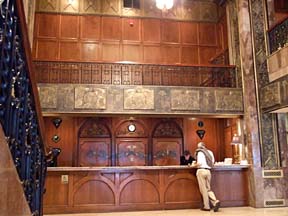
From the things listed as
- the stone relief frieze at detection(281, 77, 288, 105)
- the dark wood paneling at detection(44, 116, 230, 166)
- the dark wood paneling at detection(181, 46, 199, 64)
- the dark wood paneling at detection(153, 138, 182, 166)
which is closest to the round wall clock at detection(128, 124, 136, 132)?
the dark wood paneling at detection(44, 116, 230, 166)

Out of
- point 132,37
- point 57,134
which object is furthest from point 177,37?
point 57,134

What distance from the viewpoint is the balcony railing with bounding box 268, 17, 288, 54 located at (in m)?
7.09

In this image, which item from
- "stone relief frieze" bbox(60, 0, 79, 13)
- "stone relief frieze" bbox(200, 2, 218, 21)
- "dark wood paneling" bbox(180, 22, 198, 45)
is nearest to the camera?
"stone relief frieze" bbox(60, 0, 79, 13)

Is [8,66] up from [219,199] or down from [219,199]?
up

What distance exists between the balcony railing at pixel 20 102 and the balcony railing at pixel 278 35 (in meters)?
6.27

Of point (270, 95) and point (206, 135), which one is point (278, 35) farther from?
point (206, 135)

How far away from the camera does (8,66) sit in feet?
5.49

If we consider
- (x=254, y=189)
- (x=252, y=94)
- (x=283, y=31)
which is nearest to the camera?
(x=283, y=31)

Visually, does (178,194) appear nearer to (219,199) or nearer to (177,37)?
(219,199)

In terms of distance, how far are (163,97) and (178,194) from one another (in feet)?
8.16

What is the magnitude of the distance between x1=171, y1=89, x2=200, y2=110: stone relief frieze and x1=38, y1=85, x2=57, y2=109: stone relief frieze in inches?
119

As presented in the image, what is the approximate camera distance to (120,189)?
738cm

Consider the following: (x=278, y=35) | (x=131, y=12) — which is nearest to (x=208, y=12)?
(x=131, y=12)

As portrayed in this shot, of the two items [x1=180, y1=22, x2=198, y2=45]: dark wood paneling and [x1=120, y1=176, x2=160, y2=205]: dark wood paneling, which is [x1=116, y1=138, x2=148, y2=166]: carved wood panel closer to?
[x1=120, y1=176, x2=160, y2=205]: dark wood paneling
